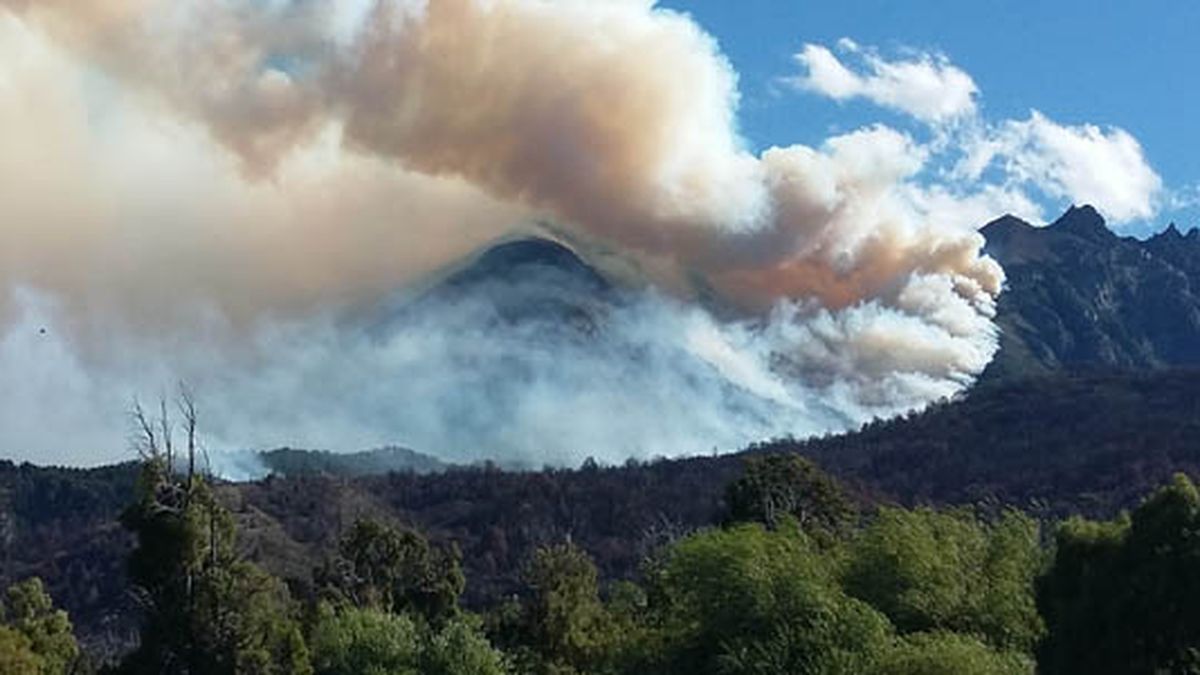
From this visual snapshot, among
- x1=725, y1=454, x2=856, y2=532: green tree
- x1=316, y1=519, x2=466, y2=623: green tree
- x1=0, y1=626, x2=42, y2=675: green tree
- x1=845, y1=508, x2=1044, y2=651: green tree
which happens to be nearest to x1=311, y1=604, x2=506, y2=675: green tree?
x1=0, y1=626, x2=42, y2=675: green tree

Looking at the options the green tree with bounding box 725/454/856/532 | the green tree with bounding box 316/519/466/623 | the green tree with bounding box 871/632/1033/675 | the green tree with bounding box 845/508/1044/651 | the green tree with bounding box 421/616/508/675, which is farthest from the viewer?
the green tree with bounding box 316/519/466/623

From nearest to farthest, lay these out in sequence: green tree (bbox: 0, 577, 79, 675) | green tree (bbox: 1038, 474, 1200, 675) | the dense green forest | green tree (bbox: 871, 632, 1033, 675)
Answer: green tree (bbox: 871, 632, 1033, 675), green tree (bbox: 1038, 474, 1200, 675), the dense green forest, green tree (bbox: 0, 577, 79, 675)

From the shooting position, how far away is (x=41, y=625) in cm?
9069

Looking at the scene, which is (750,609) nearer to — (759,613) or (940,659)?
(759,613)

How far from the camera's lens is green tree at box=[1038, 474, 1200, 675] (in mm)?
47781

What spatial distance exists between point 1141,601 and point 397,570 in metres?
69.5

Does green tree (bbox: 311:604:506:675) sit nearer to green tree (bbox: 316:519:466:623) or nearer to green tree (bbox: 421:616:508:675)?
green tree (bbox: 421:616:508:675)

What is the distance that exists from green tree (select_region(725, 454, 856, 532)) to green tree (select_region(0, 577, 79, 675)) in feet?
135

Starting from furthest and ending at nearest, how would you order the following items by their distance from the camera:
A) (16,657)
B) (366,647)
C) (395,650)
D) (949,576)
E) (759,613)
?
(366,647) < (395,650) < (16,657) < (949,576) < (759,613)

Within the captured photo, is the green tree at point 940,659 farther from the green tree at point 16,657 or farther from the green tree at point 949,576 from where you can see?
the green tree at point 16,657

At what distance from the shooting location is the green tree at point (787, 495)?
104 m

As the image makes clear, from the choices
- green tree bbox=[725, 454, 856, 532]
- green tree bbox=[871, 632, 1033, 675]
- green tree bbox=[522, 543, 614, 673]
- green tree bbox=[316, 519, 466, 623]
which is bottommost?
green tree bbox=[871, 632, 1033, 675]

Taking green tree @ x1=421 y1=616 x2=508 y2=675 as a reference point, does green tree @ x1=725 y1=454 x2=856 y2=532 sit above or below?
above

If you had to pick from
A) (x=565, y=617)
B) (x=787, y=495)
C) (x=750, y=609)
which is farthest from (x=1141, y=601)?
(x=787, y=495)
